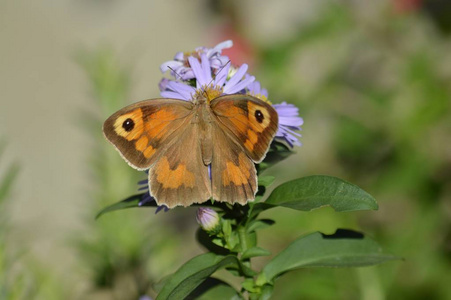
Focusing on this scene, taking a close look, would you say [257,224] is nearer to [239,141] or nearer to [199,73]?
[239,141]

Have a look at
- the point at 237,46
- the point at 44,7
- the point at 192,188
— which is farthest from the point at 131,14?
the point at 192,188

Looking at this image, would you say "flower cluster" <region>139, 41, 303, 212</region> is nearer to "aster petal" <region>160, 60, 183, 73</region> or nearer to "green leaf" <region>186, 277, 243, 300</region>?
"aster petal" <region>160, 60, 183, 73</region>

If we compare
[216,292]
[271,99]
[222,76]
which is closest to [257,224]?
[216,292]

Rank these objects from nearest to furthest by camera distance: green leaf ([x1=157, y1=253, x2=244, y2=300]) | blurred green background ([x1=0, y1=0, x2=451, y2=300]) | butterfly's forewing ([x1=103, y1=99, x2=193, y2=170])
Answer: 1. green leaf ([x1=157, y1=253, x2=244, y2=300])
2. butterfly's forewing ([x1=103, y1=99, x2=193, y2=170])
3. blurred green background ([x1=0, y1=0, x2=451, y2=300])

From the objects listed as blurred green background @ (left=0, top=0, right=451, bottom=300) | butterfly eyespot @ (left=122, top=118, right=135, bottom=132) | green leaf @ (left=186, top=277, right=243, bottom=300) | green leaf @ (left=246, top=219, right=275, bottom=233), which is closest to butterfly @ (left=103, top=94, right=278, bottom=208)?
butterfly eyespot @ (left=122, top=118, right=135, bottom=132)

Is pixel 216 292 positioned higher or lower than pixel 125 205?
lower

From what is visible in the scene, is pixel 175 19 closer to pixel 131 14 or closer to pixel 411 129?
pixel 131 14
